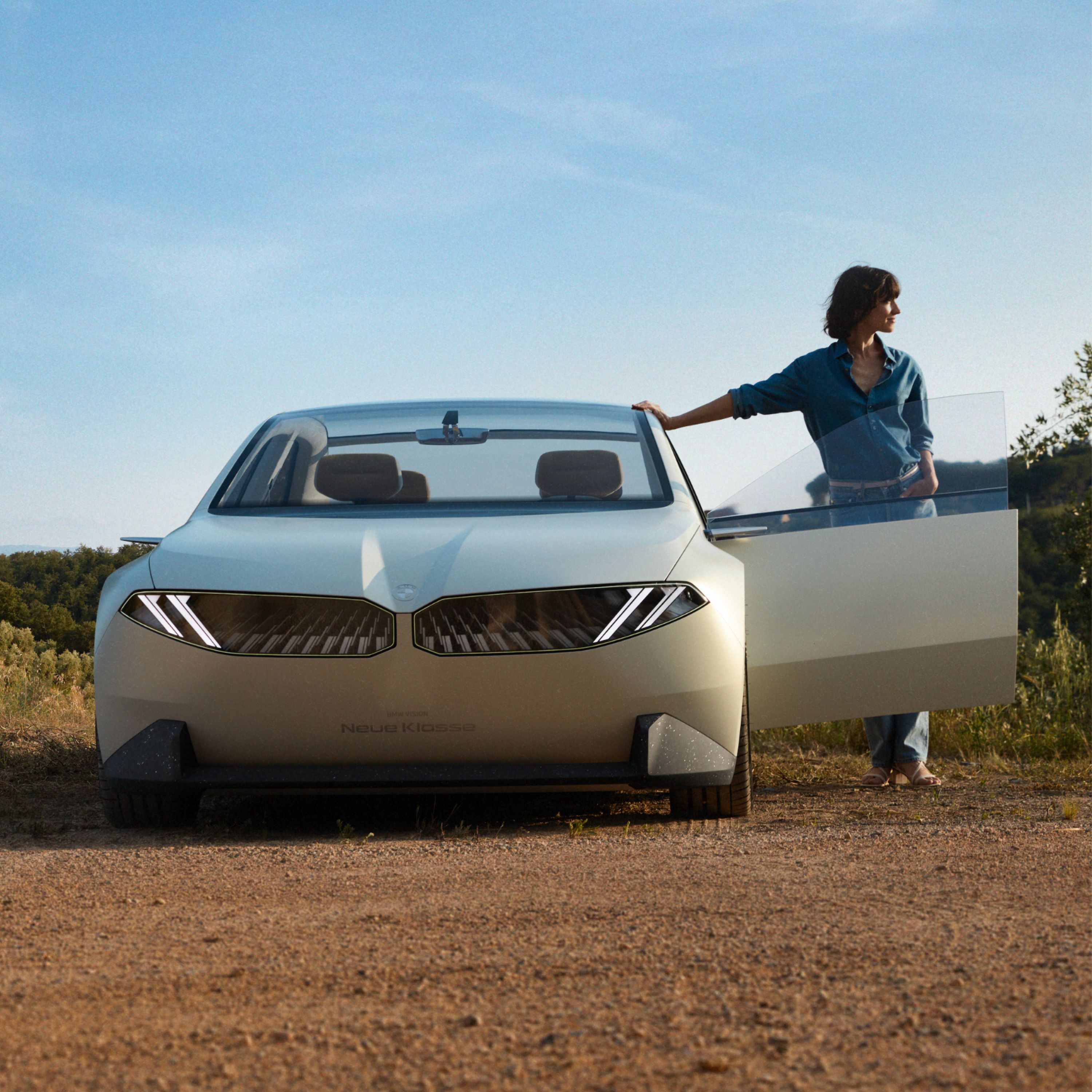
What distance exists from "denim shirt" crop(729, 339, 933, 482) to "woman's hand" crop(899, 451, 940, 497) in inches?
1.2

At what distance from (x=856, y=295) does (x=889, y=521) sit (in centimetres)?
144

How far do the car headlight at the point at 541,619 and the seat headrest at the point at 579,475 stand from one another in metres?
0.85

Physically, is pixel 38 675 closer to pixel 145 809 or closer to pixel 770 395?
pixel 145 809

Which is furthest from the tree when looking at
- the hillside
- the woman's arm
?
the woman's arm

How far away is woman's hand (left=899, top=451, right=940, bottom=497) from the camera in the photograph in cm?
465

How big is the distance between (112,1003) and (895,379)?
13.8ft

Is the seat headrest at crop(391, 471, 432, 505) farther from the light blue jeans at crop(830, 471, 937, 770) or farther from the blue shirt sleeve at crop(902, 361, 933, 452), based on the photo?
the blue shirt sleeve at crop(902, 361, 933, 452)

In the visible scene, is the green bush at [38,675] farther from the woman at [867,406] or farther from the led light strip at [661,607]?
the woman at [867,406]

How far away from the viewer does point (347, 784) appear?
355 cm

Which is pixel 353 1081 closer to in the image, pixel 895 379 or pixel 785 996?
pixel 785 996

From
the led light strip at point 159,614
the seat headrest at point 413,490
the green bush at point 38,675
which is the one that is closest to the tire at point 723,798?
the seat headrest at point 413,490

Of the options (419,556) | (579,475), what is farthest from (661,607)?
(579,475)

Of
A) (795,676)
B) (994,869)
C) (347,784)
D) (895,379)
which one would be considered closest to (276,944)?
(347,784)

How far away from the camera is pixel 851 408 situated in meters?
5.19
